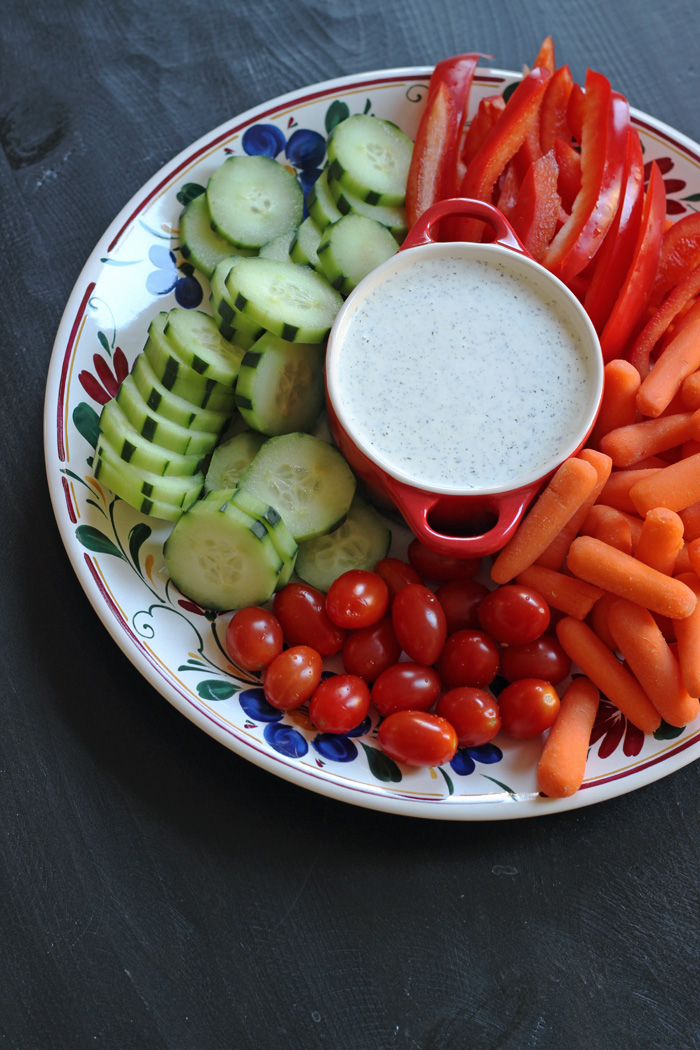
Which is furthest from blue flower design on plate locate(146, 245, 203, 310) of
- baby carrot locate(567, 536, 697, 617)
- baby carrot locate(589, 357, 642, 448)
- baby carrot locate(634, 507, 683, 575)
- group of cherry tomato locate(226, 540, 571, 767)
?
baby carrot locate(634, 507, 683, 575)

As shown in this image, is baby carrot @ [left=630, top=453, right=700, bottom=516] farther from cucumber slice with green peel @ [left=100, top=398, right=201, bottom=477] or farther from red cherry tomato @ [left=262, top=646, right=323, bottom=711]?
cucumber slice with green peel @ [left=100, top=398, right=201, bottom=477]

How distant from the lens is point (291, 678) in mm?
2043

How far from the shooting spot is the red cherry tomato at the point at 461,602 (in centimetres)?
221

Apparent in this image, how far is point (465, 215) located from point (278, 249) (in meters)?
0.48

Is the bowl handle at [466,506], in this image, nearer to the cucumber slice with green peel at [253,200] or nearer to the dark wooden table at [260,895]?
the dark wooden table at [260,895]

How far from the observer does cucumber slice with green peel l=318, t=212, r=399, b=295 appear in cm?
225

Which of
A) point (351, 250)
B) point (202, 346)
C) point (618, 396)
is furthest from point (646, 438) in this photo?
point (202, 346)

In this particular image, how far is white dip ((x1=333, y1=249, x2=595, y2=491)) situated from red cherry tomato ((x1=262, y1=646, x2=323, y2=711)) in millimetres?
Result: 466

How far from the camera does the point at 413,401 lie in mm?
2145

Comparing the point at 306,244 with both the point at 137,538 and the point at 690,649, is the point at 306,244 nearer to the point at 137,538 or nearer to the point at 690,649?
the point at 137,538

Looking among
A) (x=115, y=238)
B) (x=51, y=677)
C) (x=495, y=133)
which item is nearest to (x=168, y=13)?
(x=115, y=238)

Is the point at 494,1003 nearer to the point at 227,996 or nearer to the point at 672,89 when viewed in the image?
the point at 227,996

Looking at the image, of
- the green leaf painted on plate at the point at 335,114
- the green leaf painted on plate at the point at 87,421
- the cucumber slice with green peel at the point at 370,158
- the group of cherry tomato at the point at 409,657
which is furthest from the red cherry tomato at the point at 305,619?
the green leaf painted on plate at the point at 335,114

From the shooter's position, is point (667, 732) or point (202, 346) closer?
point (667, 732)
